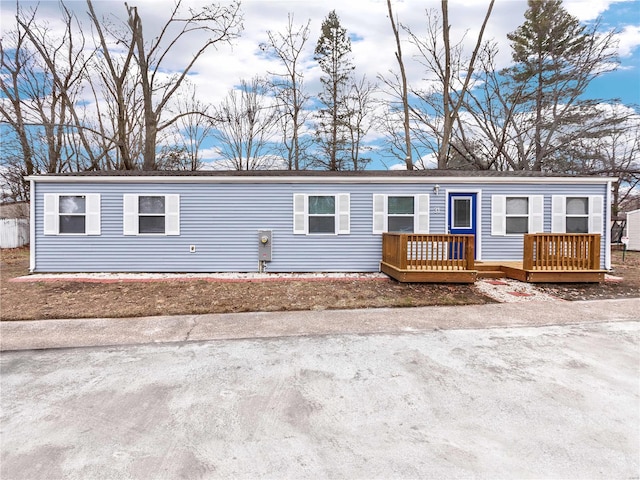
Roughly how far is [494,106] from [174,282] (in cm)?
1931

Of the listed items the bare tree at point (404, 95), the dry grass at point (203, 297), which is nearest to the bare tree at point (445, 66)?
the bare tree at point (404, 95)

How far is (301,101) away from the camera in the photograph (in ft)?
60.7

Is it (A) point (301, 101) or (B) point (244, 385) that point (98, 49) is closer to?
(A) point (301, 101)

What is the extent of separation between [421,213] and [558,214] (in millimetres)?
3714

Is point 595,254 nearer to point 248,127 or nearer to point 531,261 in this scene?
point 531,261

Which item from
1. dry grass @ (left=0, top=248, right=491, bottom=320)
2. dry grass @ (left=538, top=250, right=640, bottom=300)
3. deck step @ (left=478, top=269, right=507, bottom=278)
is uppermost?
deck step @ (left=478, top=269, right=507, bottom=278)

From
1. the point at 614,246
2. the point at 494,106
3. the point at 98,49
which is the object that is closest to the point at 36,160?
the point at 98,49

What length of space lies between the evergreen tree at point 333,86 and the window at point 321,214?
10.1 m

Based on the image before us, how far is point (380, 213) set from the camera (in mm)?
8797

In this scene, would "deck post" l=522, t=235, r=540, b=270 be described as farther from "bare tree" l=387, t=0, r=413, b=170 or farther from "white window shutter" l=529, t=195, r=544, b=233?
"bare tree" l=387, t=0, r=413, b=170

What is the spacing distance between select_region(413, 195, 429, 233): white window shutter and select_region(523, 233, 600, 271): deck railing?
7.76ft

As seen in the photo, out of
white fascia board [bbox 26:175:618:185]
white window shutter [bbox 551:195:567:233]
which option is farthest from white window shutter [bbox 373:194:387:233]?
white window shutter [bbox 551:195:567:233]

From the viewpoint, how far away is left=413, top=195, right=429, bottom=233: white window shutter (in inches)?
344

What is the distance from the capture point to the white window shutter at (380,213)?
8781mm
